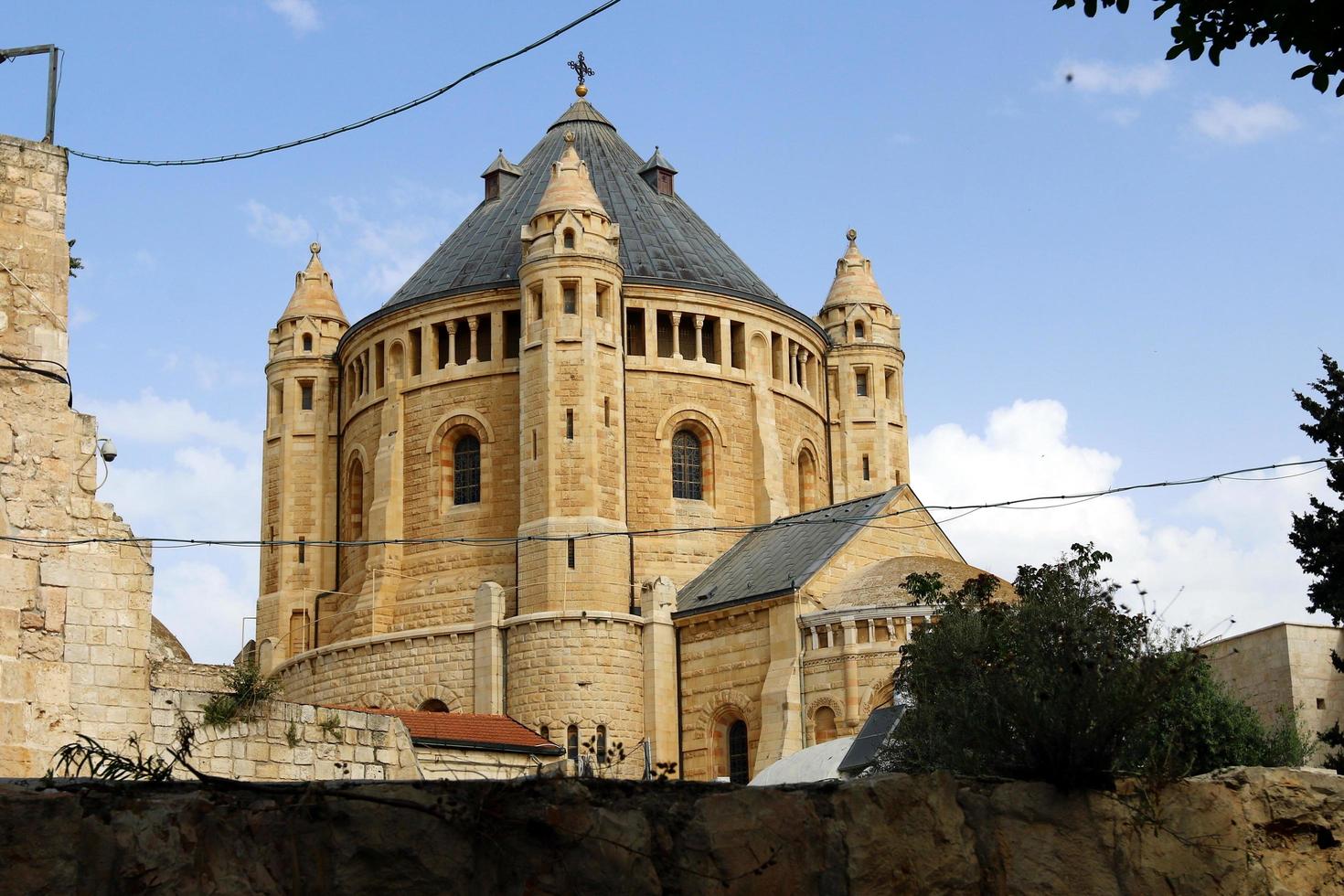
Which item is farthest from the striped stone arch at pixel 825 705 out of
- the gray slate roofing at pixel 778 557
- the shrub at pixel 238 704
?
the shrub at pixel 238 704

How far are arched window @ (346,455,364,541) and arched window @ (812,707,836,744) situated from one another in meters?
16.6

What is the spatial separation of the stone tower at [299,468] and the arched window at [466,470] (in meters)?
5.19

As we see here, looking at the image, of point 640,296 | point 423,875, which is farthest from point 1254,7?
point 640,296

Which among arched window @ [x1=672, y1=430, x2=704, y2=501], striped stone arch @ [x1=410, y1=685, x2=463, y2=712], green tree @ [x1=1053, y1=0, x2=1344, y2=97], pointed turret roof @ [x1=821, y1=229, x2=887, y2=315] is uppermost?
pointed turret roof @ [x1=821, y1=229, x2=887, y2=315]

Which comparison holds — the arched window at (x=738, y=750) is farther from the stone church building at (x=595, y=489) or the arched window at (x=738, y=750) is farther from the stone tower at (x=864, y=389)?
the stone tower at (x=864, y=389)

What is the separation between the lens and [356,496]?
158ft

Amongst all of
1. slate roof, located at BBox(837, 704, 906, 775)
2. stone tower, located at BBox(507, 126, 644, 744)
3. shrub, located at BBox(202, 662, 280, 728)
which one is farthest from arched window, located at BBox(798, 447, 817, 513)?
shrub, located at BBox(202, 662, 280, 728)

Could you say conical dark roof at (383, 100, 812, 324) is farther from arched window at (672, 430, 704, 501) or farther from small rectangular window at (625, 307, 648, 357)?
arched window at (672, 430, 704, 501)

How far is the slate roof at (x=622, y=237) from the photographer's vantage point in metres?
45.9

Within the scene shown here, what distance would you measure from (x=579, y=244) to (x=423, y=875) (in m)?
38.3

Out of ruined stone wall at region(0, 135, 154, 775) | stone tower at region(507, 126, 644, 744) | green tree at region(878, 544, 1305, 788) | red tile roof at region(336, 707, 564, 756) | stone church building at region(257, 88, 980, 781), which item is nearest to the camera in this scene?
green tree at region(878, 544, 1305, 788)

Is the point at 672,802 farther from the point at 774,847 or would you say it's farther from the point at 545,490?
the point at 545,490

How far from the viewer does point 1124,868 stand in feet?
20.9

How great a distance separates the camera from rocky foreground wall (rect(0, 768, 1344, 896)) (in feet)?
17.0
